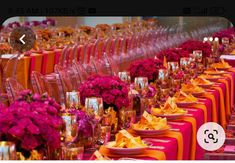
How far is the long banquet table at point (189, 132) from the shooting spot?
2.24 meters

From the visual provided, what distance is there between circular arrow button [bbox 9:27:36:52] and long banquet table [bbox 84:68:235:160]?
220 cm

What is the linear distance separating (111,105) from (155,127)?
243 millimetres

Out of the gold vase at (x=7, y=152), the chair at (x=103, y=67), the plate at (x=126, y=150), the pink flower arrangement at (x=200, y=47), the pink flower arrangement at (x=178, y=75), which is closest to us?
the gold vase at (x=7, y=152)

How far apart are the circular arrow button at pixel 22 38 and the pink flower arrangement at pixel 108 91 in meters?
3.19

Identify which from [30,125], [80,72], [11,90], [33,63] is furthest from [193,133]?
[33,63]

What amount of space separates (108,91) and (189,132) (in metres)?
0.44

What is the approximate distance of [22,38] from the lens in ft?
20.1

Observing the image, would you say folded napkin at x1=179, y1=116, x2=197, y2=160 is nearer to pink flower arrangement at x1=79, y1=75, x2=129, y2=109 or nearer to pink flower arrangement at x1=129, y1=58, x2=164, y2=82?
pink flower arrangement at x1=79, y1=75, x2=129, y2=109

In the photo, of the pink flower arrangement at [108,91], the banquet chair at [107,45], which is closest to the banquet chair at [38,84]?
the pink flower arrangement at [108,91]

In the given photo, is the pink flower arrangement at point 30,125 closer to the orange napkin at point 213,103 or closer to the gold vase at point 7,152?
the gold vase at point 7,152

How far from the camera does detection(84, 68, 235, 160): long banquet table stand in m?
2.24

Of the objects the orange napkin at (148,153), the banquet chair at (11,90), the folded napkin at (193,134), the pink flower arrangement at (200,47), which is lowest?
the folded napkin at (193,134)

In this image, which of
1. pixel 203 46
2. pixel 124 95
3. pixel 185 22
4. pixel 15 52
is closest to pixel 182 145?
pixel 124 95
